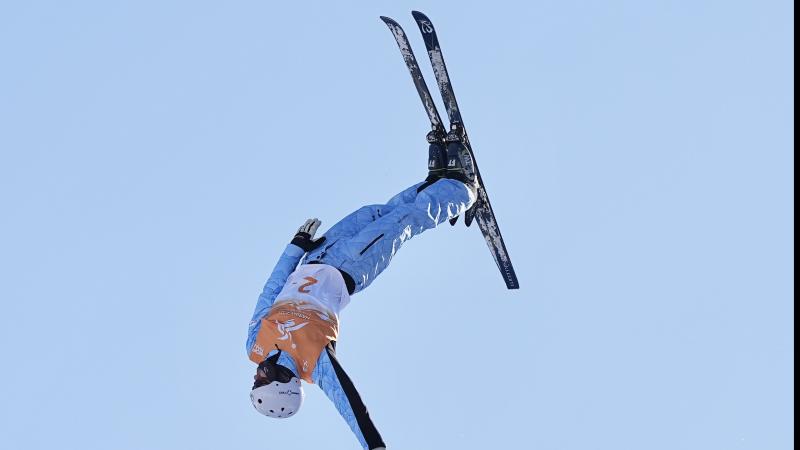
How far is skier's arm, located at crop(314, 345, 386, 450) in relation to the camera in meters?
9.49

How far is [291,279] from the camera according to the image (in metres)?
10.8

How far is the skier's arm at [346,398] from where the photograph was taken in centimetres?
949

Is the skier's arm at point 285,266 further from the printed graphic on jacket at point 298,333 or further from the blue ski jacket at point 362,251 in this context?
the printed graphic on jacket at point 298,333

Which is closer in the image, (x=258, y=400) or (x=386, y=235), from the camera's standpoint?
(x=258, y=400)

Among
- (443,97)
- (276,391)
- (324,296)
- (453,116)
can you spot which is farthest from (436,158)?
(276,391)

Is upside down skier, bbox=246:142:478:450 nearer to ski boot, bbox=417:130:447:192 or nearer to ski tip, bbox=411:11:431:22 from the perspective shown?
ski boot, bbox=417:130:447:192

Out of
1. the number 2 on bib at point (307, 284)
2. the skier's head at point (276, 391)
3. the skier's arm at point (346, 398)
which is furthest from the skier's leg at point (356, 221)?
the skier's head at point (276, 391)

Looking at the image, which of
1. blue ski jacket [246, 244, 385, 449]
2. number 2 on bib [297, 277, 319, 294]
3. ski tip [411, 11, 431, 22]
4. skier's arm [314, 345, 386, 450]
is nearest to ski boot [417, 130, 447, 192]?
ski tip [411, 11, 431, 22]

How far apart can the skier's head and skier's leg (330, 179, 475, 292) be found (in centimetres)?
124

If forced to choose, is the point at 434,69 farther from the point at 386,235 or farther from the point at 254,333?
the point at 254,333

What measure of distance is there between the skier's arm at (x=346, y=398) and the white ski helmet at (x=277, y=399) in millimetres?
281

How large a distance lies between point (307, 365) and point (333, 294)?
2.40 ft

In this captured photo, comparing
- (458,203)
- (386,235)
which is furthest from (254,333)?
(458,203)

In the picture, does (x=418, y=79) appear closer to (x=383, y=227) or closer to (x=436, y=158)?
(x=436, y=158)
